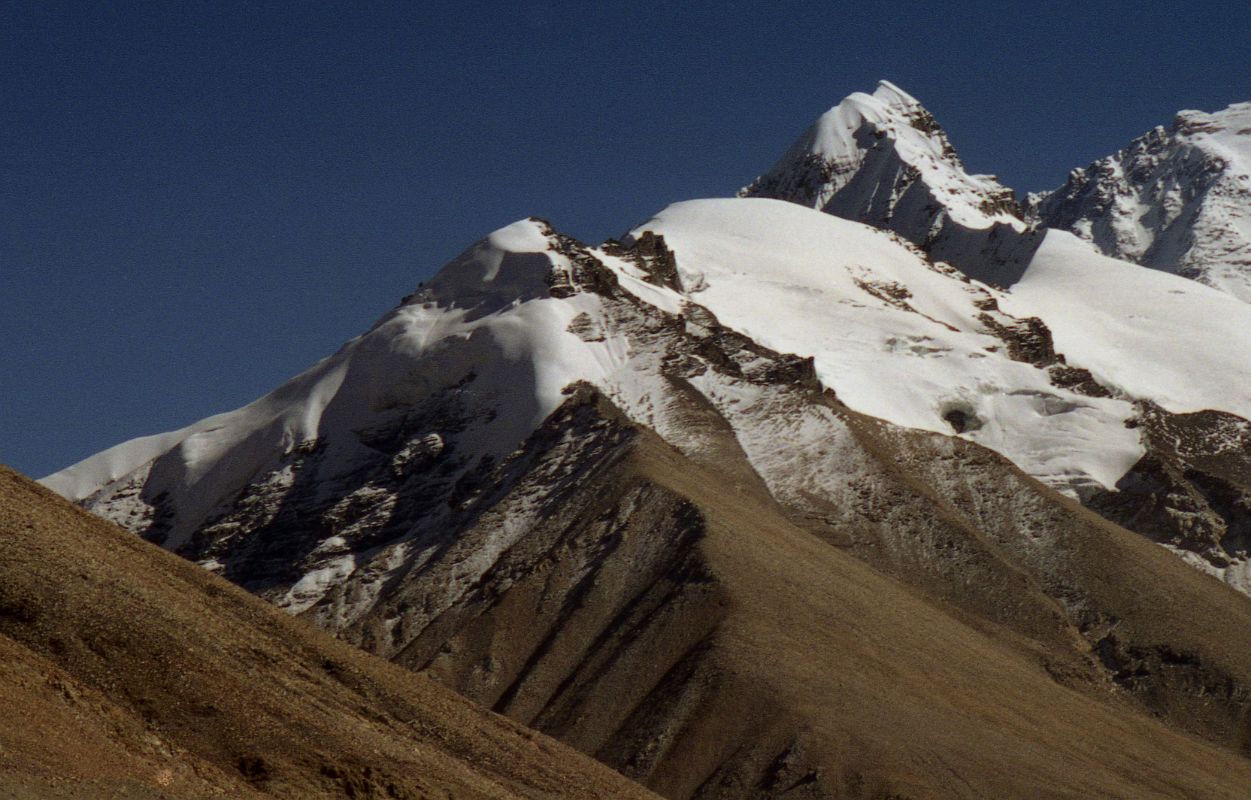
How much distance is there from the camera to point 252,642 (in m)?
54.3

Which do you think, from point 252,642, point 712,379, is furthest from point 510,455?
point 252,642

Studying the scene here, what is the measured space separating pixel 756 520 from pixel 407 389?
133ft

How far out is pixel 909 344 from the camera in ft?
540

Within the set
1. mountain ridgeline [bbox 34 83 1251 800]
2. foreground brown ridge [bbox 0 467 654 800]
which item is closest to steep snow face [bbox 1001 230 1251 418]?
mountain ridgeline [bbox 34 83 1251 800]

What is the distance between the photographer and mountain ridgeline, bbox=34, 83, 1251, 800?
306ft

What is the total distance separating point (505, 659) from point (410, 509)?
92.6ft

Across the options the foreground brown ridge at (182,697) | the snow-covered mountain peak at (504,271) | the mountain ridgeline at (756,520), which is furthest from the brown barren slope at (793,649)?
the foreground brown ridge at (182,697)

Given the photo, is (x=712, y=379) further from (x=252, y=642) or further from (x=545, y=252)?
(x=252, y=642)

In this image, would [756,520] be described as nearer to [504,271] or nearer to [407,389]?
[407,389]

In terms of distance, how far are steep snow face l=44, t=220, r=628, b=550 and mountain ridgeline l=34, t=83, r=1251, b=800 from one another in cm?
30

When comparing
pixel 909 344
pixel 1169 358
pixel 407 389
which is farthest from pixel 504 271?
pixel 1169 358

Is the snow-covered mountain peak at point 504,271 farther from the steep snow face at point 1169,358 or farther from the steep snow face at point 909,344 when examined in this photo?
the steep snow face at point 1169,358

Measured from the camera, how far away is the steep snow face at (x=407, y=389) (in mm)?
140000

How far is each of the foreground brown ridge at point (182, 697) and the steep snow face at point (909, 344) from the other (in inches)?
3611
